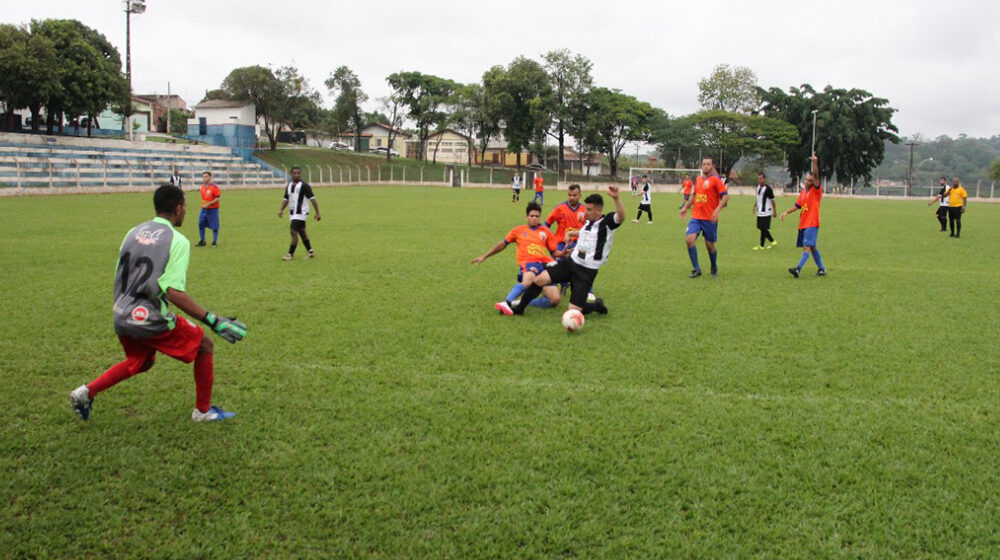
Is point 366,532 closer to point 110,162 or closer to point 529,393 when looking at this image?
point 529,393

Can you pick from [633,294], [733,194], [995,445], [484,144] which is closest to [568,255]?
[633,294]

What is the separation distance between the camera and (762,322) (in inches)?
313

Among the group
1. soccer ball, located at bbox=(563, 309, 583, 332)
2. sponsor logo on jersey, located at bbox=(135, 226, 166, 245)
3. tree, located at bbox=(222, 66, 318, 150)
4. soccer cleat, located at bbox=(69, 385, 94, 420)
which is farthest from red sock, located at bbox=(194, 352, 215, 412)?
tree, located at bbox=(222, 66, 318, 150)

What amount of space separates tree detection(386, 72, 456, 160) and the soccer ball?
Result: 72.4 m

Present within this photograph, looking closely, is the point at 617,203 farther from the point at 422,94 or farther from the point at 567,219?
the point at 422,94

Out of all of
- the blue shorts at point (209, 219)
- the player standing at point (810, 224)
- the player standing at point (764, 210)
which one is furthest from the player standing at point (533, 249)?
the player standing at point (764, 210)

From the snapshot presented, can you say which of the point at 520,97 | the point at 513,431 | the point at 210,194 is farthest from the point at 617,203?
the point at 520,97

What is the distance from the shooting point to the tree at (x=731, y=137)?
214ft

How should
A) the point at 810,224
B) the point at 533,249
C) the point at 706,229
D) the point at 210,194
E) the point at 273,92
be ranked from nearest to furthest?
the point at 533,249 → the point at 706,229 → the point at 810,224 → the point at 210,194 → the point at 273,92

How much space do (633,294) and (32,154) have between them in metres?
36.9

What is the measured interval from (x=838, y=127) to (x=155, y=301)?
76.0m

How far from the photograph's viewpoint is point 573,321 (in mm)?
7223

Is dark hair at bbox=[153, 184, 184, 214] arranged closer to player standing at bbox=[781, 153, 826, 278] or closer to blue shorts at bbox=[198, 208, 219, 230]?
player standing at bbox=[781, 153, 826, 278]

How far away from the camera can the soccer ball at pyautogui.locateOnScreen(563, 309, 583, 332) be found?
721cm
